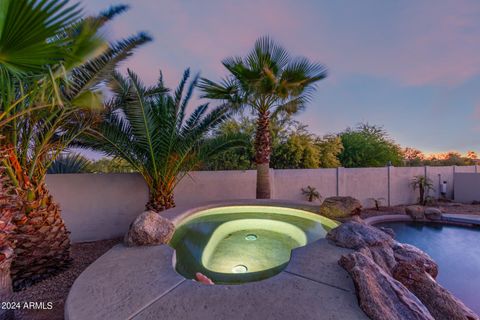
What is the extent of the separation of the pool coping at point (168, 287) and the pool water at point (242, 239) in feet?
1.89

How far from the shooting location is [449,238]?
656 cm

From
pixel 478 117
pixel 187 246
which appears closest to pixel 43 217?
pixel 187 246

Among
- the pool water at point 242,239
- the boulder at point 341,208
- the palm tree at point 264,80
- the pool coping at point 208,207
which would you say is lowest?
the pool water at point 242,239

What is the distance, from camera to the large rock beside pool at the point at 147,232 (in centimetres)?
339

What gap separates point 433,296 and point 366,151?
13500 mm

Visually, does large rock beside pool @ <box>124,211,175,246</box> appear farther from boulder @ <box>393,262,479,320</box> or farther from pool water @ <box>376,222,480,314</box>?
pool water @ <box>376,222,480,314</box>

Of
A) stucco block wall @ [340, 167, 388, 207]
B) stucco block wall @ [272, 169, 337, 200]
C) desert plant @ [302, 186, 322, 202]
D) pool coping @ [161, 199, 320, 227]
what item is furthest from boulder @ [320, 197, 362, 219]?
stucco block wall @ [340, 167, 388, 207]

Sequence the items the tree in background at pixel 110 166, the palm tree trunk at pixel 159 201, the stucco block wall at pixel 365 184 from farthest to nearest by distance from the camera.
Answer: the stucco block wall at pixel 365 184, the tree in background at pixel 110 166, the palm tree trunk at pixel 159 201

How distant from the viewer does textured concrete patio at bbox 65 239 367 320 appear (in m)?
1.85

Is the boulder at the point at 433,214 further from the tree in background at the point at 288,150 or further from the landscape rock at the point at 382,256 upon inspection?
the landscape rock at the point at 382,256

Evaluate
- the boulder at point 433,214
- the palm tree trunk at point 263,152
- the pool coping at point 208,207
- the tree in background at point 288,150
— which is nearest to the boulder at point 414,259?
the pool coping at point 208,207

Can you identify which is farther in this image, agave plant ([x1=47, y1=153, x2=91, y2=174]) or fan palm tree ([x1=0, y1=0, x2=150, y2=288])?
agave plant ([x1=47, y1=153, x2=91, y2=174])

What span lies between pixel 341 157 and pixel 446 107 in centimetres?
570

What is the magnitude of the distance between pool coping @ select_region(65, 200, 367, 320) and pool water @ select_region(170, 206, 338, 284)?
1.89ft
